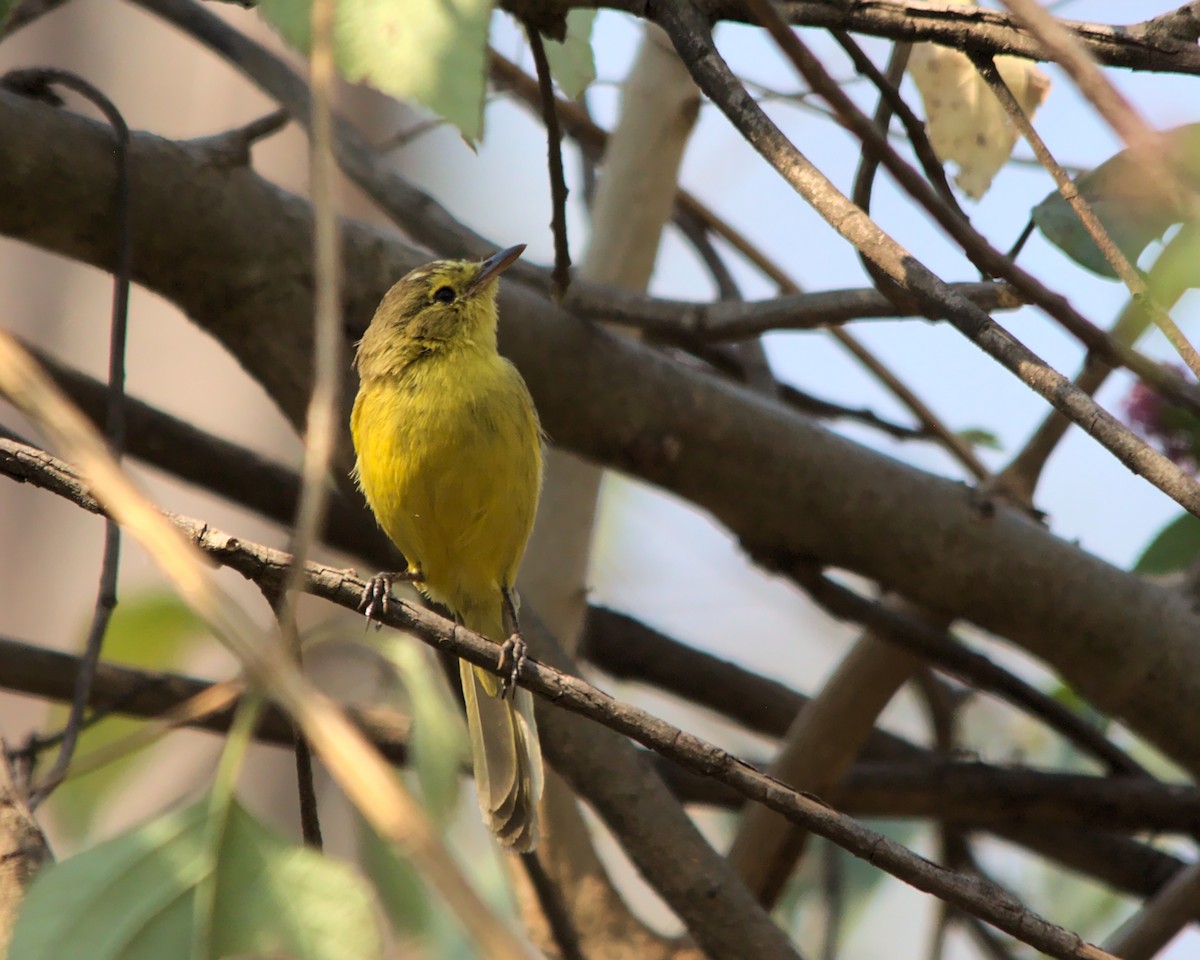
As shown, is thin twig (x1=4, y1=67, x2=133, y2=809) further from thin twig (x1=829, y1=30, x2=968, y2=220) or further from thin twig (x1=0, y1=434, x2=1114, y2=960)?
thin twig (x1=829, y1=30, x2=968, y2=220)

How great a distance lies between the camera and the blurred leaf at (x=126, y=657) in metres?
3.52

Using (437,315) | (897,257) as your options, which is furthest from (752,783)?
(437,315)

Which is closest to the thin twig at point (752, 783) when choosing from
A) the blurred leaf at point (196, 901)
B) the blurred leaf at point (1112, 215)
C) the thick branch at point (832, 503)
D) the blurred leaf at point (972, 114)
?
the blurred leaf at point (196, 901)

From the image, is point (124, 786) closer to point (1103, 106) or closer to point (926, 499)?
point (926, 499)

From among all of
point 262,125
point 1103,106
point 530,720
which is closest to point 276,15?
point 1103,106

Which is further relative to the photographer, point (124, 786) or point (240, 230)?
point (124, 786)

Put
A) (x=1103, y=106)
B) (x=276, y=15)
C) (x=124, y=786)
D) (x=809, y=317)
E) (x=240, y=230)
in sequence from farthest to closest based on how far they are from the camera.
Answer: (x=124, y=786) < (x=240, y=230) < (x=809, y=317) < (x=276, y=15) < (x=1103, y=106)

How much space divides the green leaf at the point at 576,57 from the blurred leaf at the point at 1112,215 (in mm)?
890

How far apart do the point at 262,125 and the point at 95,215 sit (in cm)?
42

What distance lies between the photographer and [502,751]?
10.6ft

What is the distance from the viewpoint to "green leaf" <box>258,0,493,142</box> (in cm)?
155

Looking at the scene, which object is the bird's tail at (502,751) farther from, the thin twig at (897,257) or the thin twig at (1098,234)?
the thin twig at (1098,234)

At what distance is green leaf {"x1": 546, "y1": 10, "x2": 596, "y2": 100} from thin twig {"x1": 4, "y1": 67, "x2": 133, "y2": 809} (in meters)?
0.92

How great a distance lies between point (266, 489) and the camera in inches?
149
